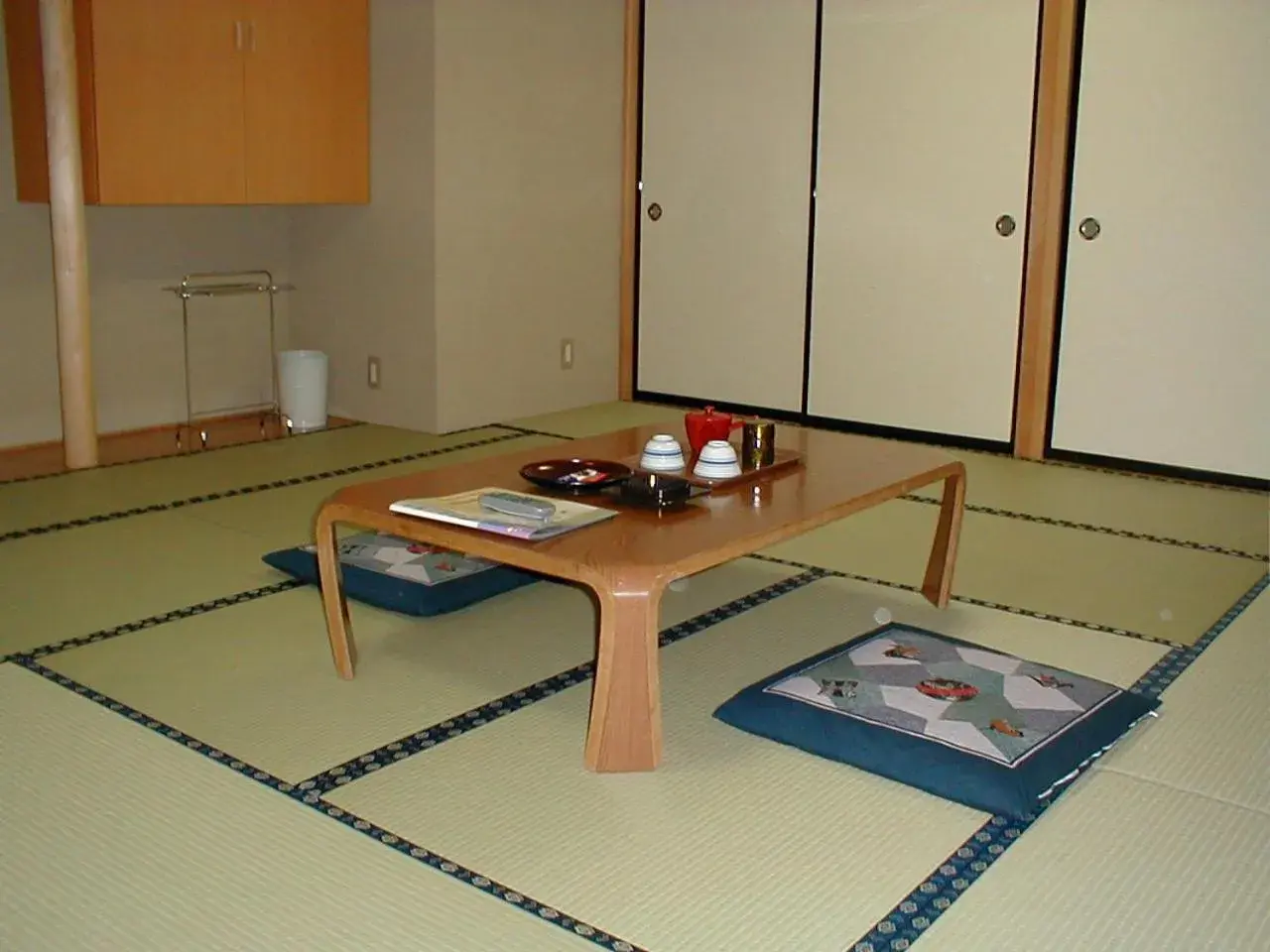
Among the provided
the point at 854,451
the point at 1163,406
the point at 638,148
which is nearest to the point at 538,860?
the point at 854,451

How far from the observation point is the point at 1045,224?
4.98m

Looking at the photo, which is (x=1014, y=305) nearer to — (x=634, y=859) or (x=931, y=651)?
(x=931, y=651)

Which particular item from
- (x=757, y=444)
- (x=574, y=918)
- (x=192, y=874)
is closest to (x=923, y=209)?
(x=757, y=444)

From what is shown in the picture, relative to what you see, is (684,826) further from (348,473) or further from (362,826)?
(348,473)

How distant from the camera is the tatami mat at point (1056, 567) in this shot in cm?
335

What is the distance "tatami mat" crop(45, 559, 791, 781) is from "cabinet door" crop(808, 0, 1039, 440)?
88.7 inches

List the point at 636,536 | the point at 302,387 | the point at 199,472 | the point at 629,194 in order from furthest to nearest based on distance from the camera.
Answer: the point at 629,194
the point at 302,387
the point at 199,472
the point at 636,536

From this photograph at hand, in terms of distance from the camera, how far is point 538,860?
206cm

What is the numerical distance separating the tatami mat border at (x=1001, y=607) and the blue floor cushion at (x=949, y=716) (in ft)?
1.39

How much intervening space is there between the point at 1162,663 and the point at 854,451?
2.80 feet

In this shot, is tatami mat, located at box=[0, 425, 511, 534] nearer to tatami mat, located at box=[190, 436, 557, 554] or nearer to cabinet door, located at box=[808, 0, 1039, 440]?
tatami mat, located at box=[190, 436, 557, 554]

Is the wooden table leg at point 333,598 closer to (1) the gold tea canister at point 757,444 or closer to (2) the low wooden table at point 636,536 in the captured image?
(2) the low wooden table at point 636,536

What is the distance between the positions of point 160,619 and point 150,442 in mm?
2244

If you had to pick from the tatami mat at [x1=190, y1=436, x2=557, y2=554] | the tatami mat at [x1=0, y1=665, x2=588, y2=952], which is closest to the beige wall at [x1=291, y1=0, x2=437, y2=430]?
the tatami mat at [x1=190, y1=436, x2=557, y2=554]
